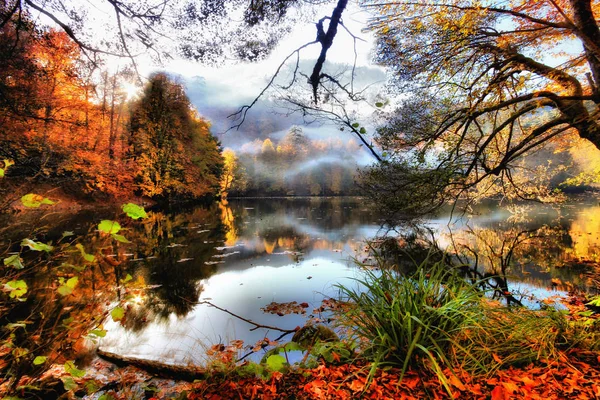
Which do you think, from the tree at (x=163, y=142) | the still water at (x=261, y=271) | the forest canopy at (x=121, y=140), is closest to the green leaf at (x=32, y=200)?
the still water at (x=261, y=271)

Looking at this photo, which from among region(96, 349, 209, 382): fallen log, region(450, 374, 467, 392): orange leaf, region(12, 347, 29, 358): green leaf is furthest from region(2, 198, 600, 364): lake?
region(450, 374, 467, 392): orange leaf

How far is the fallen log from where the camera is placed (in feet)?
10.1

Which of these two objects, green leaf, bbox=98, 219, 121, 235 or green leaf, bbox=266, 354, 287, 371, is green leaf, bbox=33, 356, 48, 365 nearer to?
green leaf, bbox=98, 219, 121, 235

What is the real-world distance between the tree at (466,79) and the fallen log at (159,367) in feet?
16.8

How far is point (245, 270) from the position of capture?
7500 mm

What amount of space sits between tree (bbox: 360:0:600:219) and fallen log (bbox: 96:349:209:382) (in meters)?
5.12

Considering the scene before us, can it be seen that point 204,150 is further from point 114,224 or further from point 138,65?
point 114,224

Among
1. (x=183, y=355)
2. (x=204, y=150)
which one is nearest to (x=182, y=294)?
(x=183, y=355)

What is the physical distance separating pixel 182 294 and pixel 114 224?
4833 millimetres

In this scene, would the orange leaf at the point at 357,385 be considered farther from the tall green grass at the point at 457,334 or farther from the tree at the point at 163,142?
the tree at the point at 163,142

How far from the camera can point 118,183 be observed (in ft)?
57.5

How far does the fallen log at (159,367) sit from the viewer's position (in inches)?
121

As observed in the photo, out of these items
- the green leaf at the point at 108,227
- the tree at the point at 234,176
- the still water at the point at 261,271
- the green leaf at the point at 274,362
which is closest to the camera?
the green leaf at the point at 108,227

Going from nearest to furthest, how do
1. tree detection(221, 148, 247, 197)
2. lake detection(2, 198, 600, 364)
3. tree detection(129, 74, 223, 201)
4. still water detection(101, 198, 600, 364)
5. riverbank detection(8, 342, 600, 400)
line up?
riverbank detection(8, 342, 600, 400) < lake detection(2, 198, 600, 364) < still water detection(101, 198, 600, 364) < tree detection(129, 74, 223, 201) < tree detection(221, 148, 247, 197)
